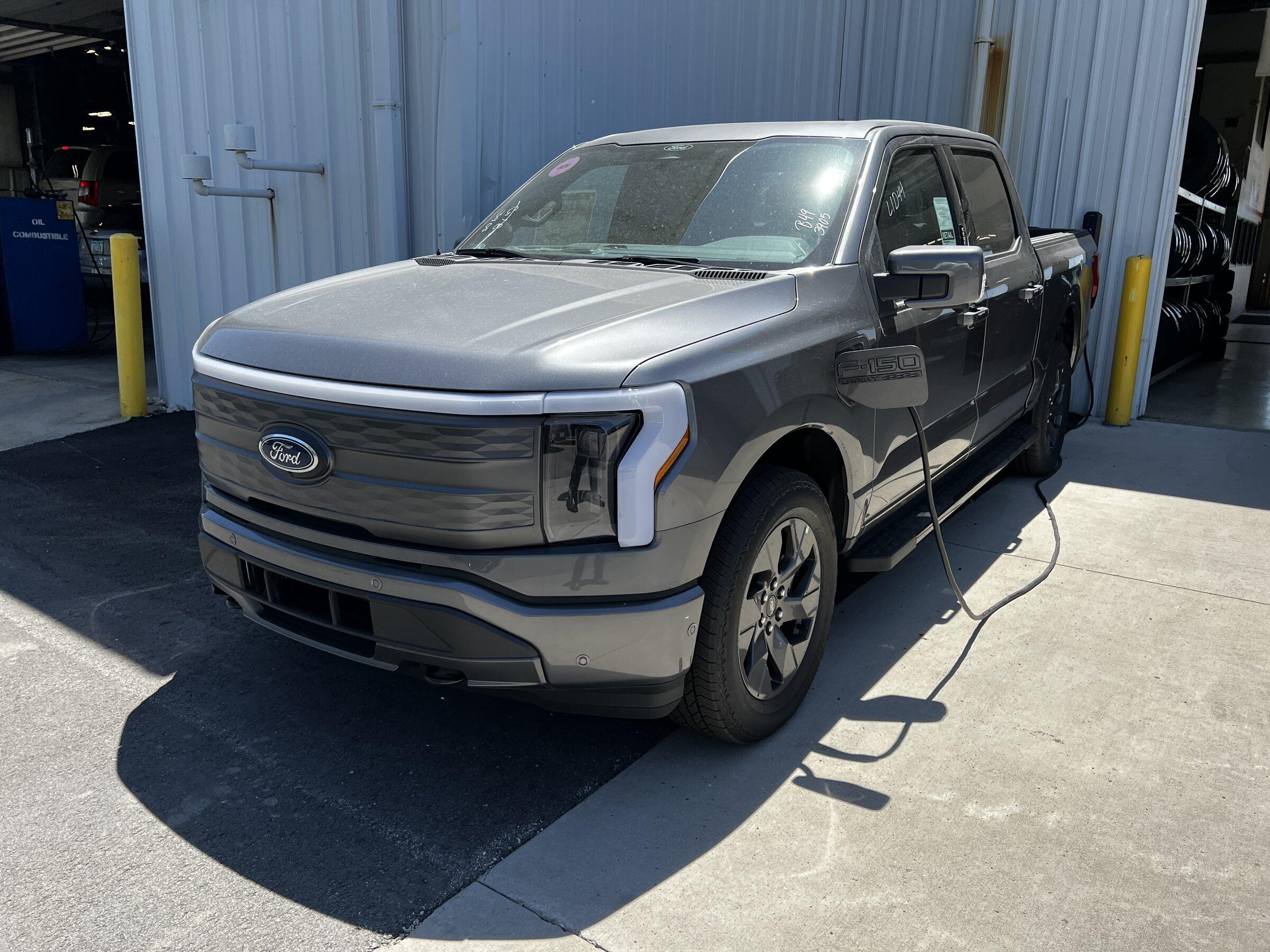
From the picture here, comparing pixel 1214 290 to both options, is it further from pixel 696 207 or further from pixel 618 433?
pixel 618 433

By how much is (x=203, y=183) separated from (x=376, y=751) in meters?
4.97

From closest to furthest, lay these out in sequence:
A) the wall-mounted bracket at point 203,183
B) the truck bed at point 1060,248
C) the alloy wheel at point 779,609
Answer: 1. the alloy wheel at point 779,609
2. the truck bed at point 1060,248
3. the wall-mounted bracket at point 203,183

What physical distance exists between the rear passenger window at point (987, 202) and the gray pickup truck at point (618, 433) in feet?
1.87

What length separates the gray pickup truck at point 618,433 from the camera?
2.41 m

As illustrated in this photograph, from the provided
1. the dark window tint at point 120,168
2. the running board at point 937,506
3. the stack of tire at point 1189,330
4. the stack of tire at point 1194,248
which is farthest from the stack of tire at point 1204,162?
the dark window tint at point 120,168

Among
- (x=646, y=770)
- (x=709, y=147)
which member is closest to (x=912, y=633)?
(x=646, y=770)

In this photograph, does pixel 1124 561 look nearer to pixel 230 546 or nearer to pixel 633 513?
pixel 633 513

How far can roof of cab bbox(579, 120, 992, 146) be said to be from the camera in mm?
3725

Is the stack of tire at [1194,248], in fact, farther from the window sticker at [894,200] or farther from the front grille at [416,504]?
the front grille at [416,504]

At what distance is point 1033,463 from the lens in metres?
5.84

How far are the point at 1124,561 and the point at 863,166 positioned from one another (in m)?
2.33

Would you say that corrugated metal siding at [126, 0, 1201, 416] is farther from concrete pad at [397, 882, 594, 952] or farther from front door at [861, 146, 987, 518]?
concrete pad at [397, 882, 594, 952]

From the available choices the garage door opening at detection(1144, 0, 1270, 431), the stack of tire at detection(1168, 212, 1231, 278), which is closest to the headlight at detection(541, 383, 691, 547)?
the garage door opening at detection(1144, 0, 1270, 431)

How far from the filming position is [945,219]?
13.3 feet
